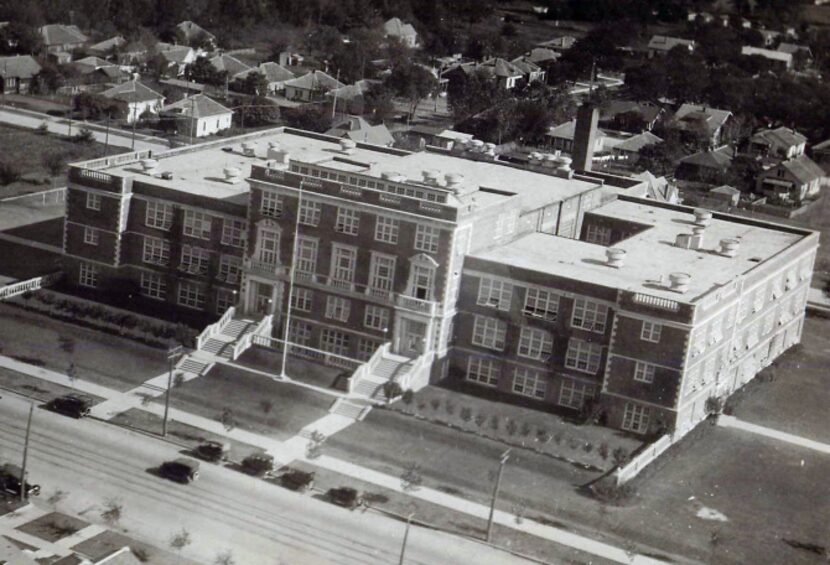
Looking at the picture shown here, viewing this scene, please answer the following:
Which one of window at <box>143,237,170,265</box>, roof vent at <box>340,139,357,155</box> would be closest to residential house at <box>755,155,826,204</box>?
roof vent at <box>340,139,357,155</box>

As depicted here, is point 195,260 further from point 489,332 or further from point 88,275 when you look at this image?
point 489,332

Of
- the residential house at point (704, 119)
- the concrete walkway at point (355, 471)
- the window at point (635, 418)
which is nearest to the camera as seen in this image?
the concrete walkway at point (355, 471)

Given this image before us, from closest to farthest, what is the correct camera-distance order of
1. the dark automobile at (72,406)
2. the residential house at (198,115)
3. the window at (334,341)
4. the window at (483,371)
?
the dark automobile at (72,406)
the window at (483,371)
the window at (334,341)
the residential house at (198,115)

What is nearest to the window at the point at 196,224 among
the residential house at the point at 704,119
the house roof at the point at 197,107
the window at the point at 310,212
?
the window at the point at 310,212

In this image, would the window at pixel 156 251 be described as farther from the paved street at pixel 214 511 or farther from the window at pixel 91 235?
the paved street at pixel 214 511

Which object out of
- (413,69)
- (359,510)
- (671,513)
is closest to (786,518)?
(671,513)

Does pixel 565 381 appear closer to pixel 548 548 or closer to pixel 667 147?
pixel 548 548

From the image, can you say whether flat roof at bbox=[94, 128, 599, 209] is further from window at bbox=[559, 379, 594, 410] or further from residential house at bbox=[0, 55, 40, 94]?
residential house at bbox=[0, 55, 40, 94]

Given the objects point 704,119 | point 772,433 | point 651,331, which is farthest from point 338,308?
point 704,119
